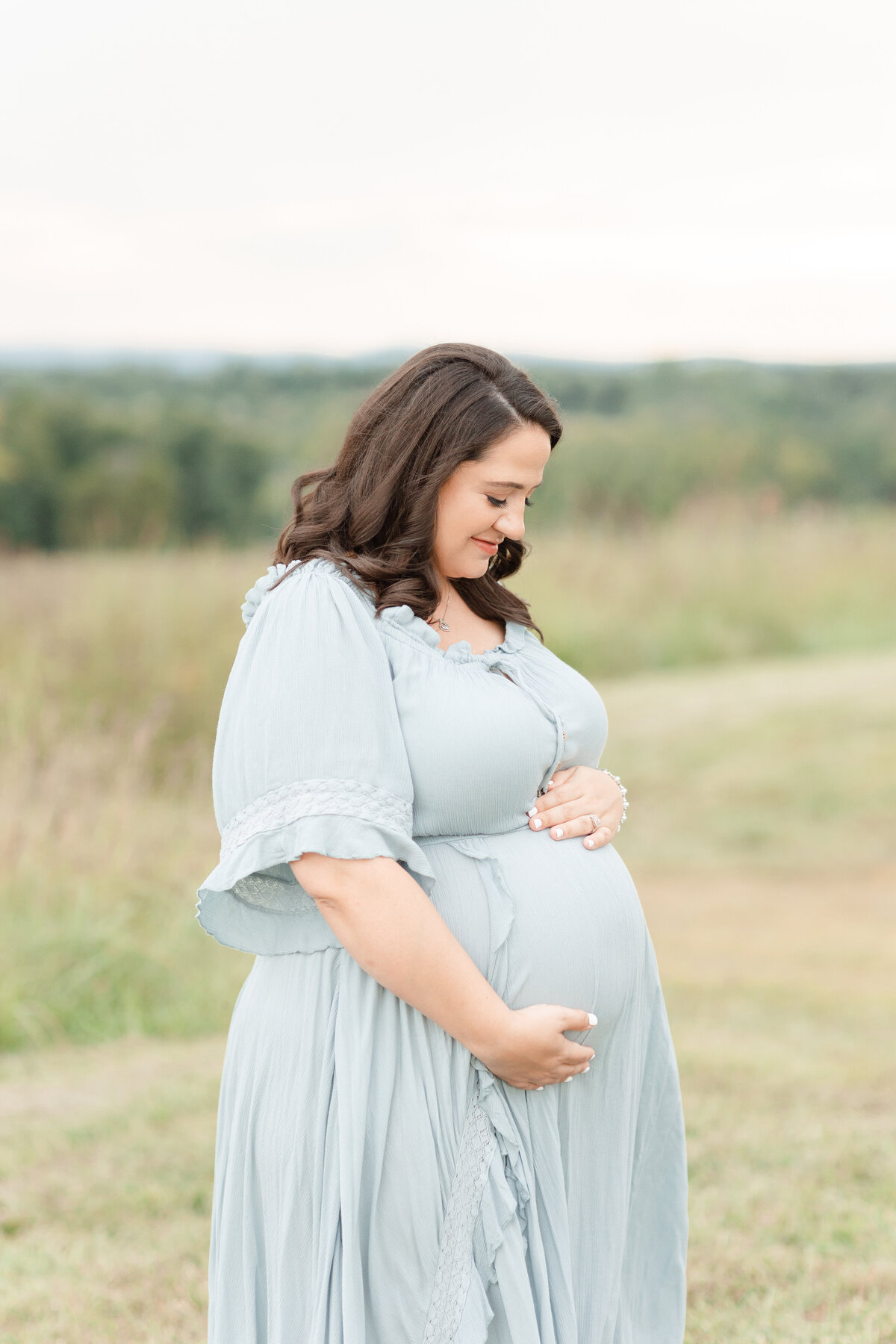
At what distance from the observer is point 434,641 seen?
80.4 inches

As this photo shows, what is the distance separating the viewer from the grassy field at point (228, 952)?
328 cm

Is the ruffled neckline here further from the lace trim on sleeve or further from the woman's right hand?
the woman's right hand

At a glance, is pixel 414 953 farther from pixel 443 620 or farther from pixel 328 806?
pixel 443 620

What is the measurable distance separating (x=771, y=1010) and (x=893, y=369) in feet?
69.0

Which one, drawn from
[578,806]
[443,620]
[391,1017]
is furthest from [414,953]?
[443,620]

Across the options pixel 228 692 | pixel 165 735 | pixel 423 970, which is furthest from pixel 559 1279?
pixel 165 735

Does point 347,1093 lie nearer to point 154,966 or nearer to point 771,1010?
point 154,966

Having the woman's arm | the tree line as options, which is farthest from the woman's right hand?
the tree line

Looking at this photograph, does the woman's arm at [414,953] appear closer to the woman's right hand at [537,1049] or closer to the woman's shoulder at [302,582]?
the woman's right hand at [537,1049]

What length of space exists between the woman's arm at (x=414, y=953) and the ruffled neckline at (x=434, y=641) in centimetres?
39

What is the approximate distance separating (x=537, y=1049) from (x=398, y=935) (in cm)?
30

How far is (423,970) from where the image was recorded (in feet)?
5.91

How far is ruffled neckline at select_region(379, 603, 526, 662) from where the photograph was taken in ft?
6.52

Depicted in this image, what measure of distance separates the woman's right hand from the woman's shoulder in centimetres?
66
